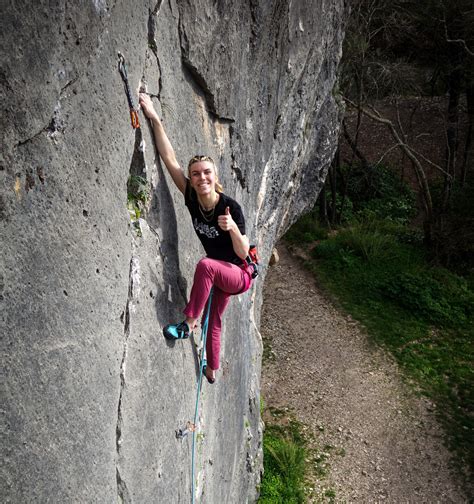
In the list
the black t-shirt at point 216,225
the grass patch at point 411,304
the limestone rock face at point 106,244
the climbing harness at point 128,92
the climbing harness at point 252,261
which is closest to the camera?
the limestone rock face at point 106,244

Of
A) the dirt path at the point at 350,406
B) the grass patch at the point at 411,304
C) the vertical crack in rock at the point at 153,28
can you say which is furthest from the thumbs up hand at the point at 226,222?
the grass patch at the point at 411,304

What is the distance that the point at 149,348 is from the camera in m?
3.28

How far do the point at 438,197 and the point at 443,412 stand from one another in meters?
9.83

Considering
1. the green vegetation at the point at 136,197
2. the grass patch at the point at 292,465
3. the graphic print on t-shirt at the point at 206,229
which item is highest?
the green vegetation at the point at 136,197

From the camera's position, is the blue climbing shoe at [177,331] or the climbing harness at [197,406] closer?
the blue climbing shoe at [177,331]

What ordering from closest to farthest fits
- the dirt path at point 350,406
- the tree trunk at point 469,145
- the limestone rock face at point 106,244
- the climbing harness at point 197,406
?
1. the limestone rock face at point 106,244
2. the climbing harness at point 197,406
3. the dirt path at point 350,406
4. the tree trunk at point 469,145

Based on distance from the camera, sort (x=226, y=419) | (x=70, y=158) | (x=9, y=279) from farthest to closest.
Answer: (x=226, y=419) → (x=70, y=158) → (x=9, y=279)

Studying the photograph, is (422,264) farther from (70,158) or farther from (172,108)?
(70,158)

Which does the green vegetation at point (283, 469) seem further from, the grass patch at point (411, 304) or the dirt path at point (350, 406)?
the grass patch at point (411, 304)

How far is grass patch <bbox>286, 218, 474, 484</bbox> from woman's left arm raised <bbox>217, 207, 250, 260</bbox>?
25.3ft

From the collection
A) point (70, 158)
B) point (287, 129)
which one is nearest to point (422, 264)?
point (287, 129)

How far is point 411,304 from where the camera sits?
12508 mm

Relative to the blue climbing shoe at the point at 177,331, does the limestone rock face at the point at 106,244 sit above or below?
above

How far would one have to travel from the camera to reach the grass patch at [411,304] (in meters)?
10.2
